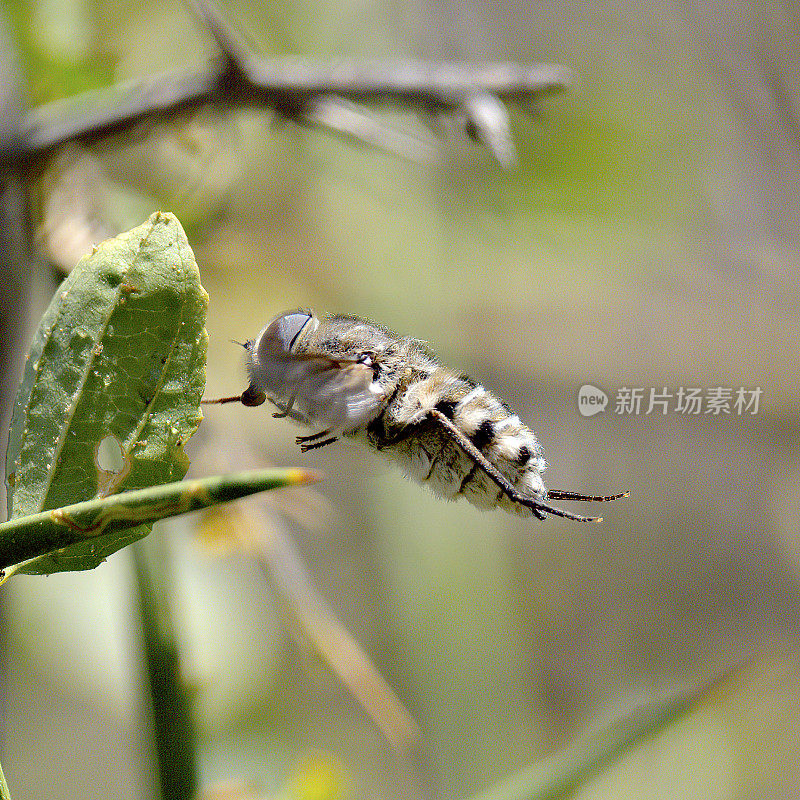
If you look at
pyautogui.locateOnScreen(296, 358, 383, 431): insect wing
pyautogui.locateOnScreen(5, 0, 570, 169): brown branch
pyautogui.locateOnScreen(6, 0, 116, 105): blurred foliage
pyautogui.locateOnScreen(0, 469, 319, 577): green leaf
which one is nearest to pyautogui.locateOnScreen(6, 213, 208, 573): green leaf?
pyautogui.locateOnScreen(0, 469, 319, 577): green leaf

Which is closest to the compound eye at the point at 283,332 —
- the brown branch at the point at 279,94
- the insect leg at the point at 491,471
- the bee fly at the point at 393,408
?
the bee fly at the point at 393,408

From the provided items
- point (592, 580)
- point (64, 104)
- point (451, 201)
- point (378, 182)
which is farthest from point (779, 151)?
point (64, 104)

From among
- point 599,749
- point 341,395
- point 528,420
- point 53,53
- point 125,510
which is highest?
point 53,53

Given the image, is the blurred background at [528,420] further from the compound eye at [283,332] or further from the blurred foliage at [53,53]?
the compound eye at [283,332]

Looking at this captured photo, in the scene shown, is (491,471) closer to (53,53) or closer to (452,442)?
(452,442)

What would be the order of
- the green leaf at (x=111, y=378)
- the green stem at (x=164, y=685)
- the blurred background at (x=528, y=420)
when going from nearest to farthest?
the green leaf at (x=111, y=378) → the green stem at (x=164, y=685) → the blurred background at (x=528, y=420)

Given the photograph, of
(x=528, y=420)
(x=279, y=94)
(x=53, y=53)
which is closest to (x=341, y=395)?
(x=279, y=94)

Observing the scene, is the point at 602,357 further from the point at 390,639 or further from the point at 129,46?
the point at 129,46
